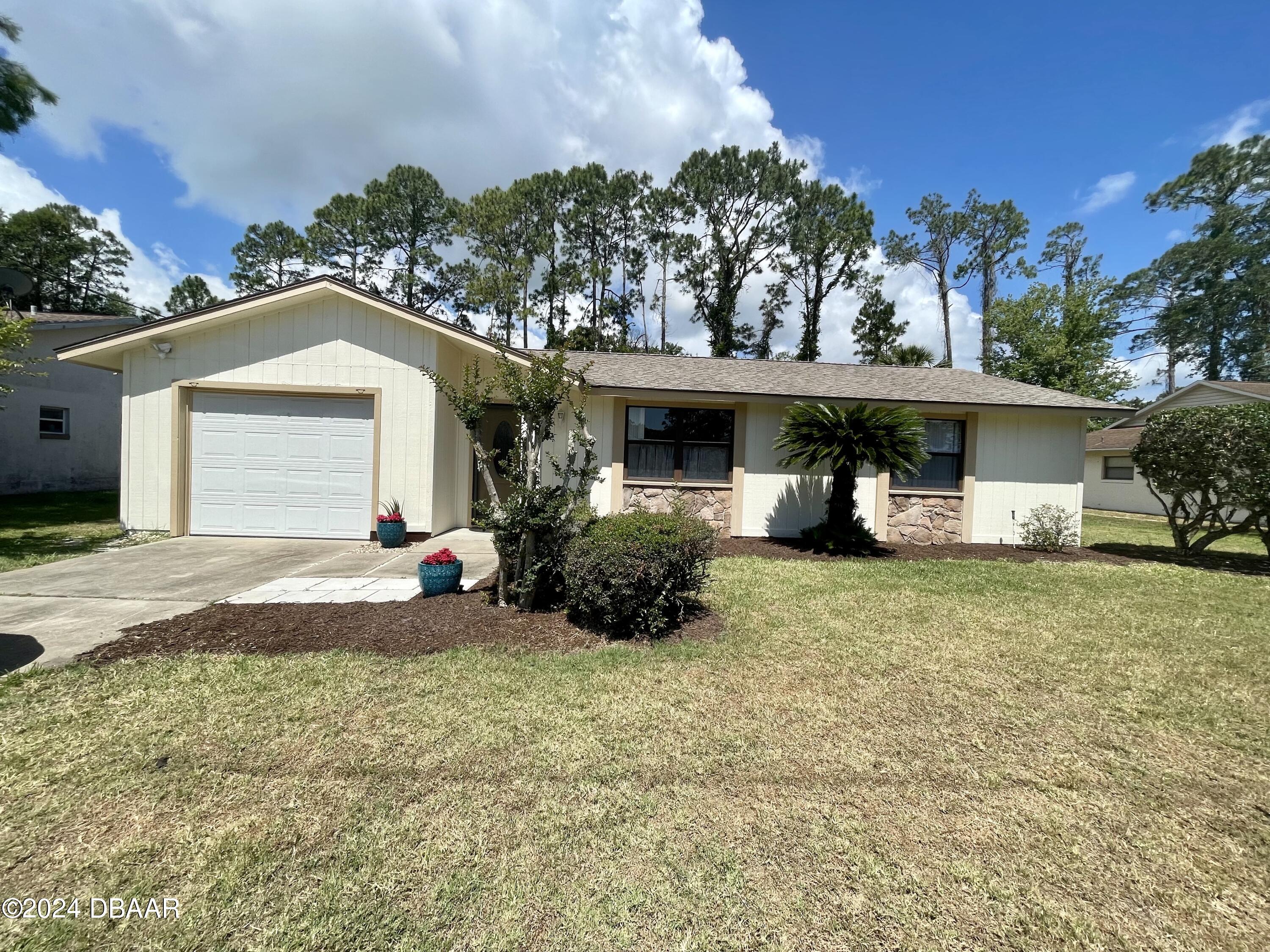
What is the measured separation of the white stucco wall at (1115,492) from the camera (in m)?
16.8

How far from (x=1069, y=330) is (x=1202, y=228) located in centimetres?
1641

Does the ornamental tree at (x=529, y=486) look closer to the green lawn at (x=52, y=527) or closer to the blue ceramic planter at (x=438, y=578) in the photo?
the blue ceramic planter at (x=438, y=578)

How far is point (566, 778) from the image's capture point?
2600 mm

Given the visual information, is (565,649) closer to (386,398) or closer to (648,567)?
(648,567)

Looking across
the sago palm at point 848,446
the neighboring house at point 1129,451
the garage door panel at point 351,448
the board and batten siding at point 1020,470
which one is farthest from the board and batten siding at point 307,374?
the neighboring house at point 1129,451

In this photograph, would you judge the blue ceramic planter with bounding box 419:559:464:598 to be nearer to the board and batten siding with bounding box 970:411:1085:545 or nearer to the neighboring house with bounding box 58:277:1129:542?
the neighboring house with bounding box 58:277:1129:542

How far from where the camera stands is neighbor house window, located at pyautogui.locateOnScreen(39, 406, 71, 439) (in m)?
14.0

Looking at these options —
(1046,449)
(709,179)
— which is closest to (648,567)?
(1046,449)

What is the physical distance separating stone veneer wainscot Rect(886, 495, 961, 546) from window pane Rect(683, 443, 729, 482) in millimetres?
3567

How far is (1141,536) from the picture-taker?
38.7 ft

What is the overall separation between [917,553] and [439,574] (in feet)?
26.5

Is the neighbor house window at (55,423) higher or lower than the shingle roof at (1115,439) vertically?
lower

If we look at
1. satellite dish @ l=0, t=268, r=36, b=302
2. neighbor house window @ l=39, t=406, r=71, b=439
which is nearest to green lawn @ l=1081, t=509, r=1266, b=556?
neighbor house window @ l=39, t=406, r=71, b=439

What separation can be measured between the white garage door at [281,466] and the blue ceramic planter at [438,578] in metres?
3.96
